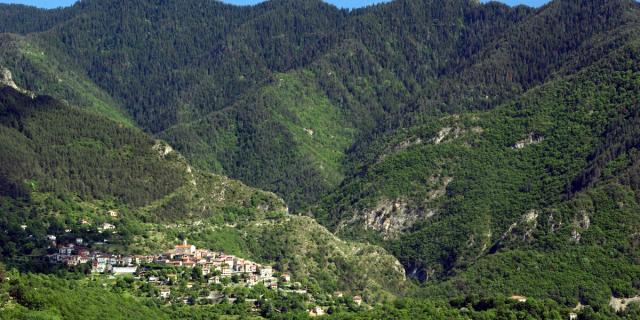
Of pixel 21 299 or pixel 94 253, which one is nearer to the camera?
pixel 21 299

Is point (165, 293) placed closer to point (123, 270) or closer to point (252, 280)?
point (123, 270)

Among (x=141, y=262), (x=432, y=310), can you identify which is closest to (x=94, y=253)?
(x=141, y=262)

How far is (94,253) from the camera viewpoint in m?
196

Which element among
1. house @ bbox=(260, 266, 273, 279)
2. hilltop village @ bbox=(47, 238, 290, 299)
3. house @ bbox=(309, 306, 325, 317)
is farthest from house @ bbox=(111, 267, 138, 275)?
house @ bbox=(309, 306, 325, 317)

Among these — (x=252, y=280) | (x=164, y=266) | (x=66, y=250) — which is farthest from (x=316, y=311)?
(x=66, y=250)

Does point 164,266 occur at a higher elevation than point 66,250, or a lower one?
lower

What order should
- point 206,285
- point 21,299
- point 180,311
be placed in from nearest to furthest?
point 21,299 → point 180,311 → point 206,285

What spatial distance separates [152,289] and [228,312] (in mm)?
9221

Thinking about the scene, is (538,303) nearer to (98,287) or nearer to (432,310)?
(432,310)

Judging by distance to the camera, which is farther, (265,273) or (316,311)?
(265,273)

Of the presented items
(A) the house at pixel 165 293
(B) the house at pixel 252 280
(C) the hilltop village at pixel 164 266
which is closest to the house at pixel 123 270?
(C) the hilltop village at pixel 164 266

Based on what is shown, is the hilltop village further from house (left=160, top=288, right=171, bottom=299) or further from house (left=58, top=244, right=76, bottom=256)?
house (left=160, top=288, right=171, bottom=299)

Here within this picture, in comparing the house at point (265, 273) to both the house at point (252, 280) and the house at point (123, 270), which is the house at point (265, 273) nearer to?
the house at point (252, 280)

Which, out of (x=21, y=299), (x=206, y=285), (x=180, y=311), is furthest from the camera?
(x=206, y=285)
